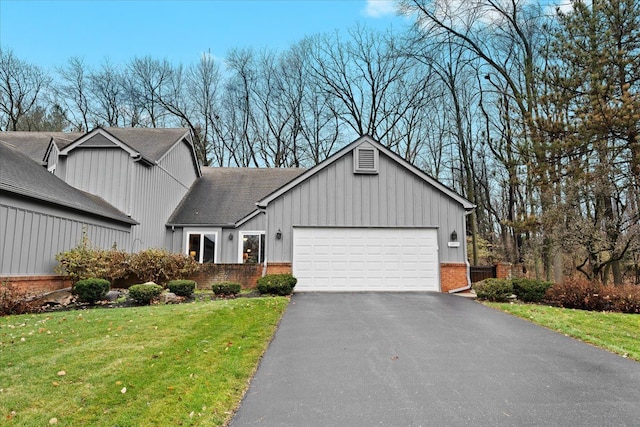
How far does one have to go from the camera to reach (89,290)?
10.3 meters

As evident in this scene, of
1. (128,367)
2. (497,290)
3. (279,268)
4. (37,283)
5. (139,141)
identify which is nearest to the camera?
(128,367)

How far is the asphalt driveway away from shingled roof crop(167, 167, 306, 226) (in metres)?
12.5

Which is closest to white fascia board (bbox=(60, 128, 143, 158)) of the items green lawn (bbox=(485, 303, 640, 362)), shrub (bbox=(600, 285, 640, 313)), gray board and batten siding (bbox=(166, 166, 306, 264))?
gray board and batten siding (bbox=(166, 166, 306, 264))

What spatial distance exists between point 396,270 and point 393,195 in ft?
8.89

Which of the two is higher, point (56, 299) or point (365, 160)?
point (365, 160)

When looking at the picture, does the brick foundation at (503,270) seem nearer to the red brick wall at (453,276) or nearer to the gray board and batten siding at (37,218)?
the red brick wall at (453,276)

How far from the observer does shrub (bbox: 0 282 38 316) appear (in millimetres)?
8930

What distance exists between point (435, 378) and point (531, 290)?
817 cm

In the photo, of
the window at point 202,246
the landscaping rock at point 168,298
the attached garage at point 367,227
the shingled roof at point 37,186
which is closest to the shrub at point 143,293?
the landscaping rock at point 168,298

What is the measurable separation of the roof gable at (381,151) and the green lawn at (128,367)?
21.3 feet

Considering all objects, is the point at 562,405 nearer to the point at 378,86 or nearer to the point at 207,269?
the point at 207,269

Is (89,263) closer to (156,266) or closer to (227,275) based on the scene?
(156,266)

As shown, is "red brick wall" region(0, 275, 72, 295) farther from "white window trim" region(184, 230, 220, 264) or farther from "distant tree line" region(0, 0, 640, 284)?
"distant tree line" region(0, 0, 640, 284)

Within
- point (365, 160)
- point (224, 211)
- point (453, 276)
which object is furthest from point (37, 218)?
point (453, 276)
